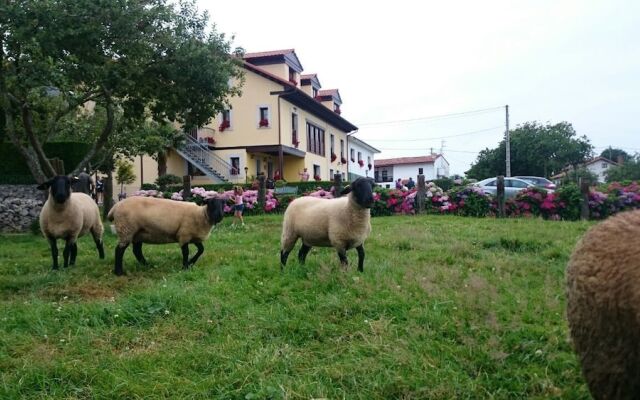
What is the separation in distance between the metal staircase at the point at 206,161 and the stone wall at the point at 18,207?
612 inches

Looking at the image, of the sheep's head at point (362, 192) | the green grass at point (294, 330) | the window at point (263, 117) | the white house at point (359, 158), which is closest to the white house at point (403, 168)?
the white house at point (359, 158)

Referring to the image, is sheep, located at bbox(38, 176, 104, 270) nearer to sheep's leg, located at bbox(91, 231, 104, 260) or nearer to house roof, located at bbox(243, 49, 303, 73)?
sheep's leg, located at bbox(91, 231, 104, 260)

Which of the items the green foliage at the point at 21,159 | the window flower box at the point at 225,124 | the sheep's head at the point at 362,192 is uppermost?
the window flower box at the point at 225,124

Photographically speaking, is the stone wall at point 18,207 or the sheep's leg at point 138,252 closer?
the sheep's leg at point 138,252

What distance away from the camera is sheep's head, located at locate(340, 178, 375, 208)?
683cm

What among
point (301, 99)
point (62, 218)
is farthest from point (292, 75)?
point (62, 218)

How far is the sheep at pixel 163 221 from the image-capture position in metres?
7.69

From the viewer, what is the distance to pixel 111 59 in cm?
1146

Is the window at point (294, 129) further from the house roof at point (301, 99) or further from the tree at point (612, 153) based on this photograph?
the tree at point (612, 153)

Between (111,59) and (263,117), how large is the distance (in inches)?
820

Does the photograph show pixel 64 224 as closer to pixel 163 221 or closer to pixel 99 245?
pixel 99 245

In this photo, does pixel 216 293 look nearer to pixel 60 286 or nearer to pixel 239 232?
pixel 60 286

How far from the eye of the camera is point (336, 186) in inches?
656

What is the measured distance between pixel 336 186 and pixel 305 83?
22.9 metres
